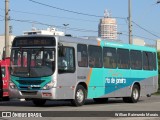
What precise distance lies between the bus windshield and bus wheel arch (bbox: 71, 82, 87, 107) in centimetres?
185

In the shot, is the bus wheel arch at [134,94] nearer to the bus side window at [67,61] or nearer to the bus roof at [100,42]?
the bus roof at [100,42]

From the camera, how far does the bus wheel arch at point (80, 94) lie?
2141 centimetres

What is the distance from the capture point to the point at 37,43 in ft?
68.8

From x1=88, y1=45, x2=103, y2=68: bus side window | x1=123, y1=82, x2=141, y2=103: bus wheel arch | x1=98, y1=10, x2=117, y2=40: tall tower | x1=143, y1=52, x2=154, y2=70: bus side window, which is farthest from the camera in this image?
x1=98, y1=10, x2=117, y2=40: tall tower

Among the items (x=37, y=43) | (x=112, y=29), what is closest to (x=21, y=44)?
(x=37, y=43)

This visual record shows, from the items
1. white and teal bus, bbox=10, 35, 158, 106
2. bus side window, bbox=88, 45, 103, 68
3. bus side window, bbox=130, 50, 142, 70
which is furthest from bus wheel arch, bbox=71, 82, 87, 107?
bus side window, bbox=130, 50, 142, 70

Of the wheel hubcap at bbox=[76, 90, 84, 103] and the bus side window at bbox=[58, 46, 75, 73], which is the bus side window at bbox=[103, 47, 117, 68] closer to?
the wheel hubcap at bbox=[76, 90, 84, 103]

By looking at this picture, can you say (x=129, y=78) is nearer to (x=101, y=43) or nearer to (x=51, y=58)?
(x=101, y=43)

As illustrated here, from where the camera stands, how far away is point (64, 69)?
20.8 meters

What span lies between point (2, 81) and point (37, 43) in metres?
5.11

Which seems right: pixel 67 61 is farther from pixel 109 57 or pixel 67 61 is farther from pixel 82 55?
pixel 109 57

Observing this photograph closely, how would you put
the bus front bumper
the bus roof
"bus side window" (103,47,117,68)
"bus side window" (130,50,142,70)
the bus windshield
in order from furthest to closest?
1. "bus side window" (130,50,142,70)
2. "bus side window" (103,47,117,68)
3. the bus roof
4. the bus windshield
5. the bus front bumper

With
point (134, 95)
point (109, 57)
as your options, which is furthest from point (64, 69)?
point (134, 95)

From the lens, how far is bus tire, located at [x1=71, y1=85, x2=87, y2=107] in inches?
843
